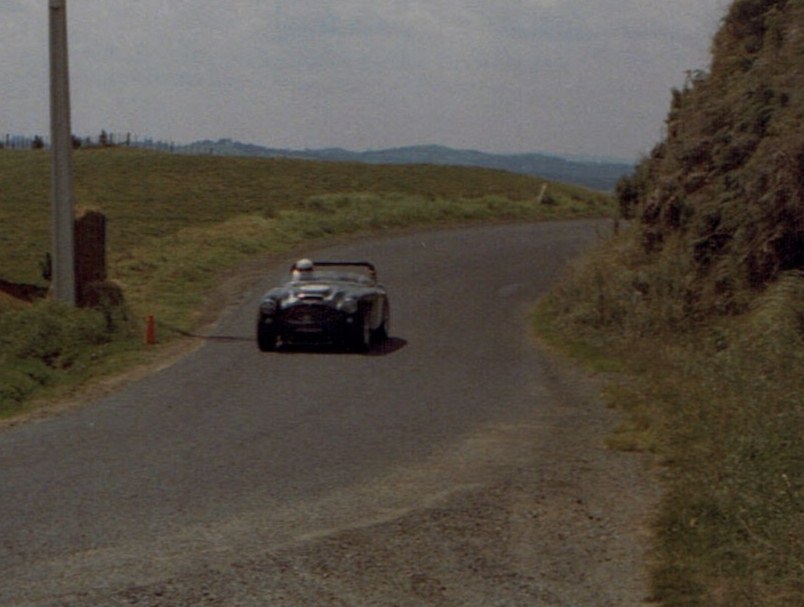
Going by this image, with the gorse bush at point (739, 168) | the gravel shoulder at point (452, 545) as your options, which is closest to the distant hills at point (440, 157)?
the gorse bush at point (739, 168)

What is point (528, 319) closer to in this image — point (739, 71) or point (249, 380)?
point (739, 71)

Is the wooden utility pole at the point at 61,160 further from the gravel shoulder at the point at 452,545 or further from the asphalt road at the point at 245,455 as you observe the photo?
the gravel shoulder at the point at 452,545

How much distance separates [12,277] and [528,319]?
41.4ft

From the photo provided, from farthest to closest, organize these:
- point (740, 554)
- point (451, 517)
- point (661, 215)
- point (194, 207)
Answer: point (194, 207)
point (661, 215)
point (451, 517)
point (740, 554)

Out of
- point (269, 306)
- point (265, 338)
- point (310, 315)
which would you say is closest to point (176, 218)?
point (265, 338)

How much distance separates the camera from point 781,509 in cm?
884

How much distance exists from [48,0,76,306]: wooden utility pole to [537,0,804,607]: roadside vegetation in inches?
346

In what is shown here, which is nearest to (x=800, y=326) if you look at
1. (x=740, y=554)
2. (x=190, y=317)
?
(x=740, y=554)

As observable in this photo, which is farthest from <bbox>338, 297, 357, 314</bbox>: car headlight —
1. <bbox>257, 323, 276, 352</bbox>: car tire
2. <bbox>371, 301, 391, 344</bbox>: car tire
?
<bbox>371, 301, 391, 344</bbox>: car tire

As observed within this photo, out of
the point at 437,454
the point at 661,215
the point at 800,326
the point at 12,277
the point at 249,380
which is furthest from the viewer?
the point at 12,277

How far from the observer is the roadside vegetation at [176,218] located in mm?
23375

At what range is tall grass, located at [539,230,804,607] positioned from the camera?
8.40 meters

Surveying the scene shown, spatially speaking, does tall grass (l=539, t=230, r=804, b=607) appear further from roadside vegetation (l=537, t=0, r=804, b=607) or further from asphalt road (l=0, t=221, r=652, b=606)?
asphalt road (l=0, t=221, r=652, b=606)

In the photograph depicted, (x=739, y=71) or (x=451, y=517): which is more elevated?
(x=739, y=71)
